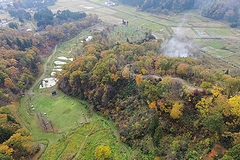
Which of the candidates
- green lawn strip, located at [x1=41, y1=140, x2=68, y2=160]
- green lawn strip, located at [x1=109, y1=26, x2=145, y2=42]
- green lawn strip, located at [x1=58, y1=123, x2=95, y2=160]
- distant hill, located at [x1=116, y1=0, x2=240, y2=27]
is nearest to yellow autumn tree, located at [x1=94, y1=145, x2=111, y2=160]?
green lawn strip, located at [x1=58, y1=123, x2=95, y2=160]

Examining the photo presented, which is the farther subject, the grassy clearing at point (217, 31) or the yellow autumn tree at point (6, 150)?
the grassy clearing at point (217, 31)

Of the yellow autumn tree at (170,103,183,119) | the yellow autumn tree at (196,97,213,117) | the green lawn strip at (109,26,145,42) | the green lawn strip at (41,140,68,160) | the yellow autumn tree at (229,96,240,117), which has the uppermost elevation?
the yellow autumn tree at (229,96,240,117)

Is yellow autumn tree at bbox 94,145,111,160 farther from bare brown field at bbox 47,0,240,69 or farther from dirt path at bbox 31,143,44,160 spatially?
bare brown field at bbox 47,0,240,69

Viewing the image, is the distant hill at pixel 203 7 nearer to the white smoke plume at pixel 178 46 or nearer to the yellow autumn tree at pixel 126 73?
the white smoke plume at pixel 178 46

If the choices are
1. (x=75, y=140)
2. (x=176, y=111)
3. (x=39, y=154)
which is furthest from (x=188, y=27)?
(x=39, y=154)

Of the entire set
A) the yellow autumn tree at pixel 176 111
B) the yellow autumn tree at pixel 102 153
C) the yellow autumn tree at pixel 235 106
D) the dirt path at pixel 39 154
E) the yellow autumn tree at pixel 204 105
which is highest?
the yellow autumn tree at pixel 235 106

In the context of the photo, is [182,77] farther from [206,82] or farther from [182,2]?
[182,2]

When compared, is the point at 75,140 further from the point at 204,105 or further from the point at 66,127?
the point at 204,105

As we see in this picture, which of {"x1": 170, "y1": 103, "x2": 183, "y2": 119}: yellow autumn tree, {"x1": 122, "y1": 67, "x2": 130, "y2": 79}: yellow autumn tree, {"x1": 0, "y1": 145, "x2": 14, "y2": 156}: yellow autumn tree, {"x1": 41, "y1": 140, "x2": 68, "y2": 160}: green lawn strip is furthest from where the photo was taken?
{"x1": 122, "y1": 67, "x2": 130, "y2": 79}: yellow autumn tree

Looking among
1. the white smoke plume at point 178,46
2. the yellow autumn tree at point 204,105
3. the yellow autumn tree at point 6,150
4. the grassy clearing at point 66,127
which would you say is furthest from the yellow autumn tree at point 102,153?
the white smoke plume at point 178,46
